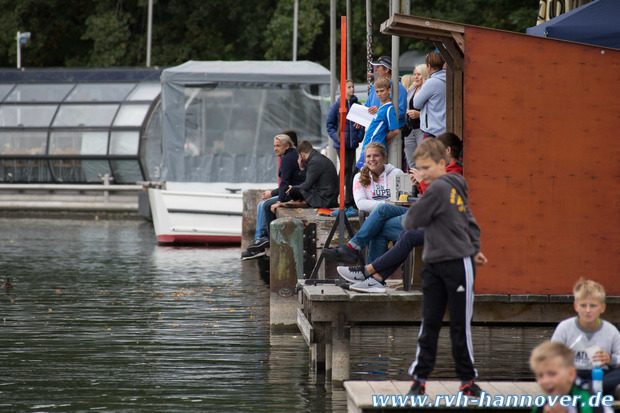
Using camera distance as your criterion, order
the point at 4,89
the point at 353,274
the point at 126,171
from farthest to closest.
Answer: the point at 4,89, the point at 126,171, the point at 353,274

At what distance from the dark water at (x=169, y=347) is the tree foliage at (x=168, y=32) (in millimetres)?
21855

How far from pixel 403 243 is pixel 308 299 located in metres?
0.91

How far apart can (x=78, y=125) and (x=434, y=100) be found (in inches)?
911

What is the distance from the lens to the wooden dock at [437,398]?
661cm

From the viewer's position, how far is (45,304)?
1357 centimetres

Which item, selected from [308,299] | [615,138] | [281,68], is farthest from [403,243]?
[281,68]

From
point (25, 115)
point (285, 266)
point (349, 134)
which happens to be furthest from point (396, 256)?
point (25, 115)

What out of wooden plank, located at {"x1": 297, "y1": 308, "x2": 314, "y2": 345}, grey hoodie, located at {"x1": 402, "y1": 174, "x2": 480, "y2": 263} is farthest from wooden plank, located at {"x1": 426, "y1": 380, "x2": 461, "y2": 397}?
wooden plank, located at {"x1": 297, "y1": 308, "x2": 314, "y2": 345}

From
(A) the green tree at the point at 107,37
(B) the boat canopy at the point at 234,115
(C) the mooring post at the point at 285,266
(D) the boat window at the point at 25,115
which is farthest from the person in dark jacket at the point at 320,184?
(A) the green tree at the point at 107,37

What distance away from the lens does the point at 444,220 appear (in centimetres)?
674

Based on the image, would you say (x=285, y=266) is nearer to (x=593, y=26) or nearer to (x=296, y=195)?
(x=593, y=26)

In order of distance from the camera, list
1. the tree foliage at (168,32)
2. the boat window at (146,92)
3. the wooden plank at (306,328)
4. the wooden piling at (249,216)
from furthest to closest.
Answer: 1. the tree foliage at (168,32)
2. the boat window at (146,92)
3. the wooden piling at (249,216)
4. the wooden plank at (306,328)

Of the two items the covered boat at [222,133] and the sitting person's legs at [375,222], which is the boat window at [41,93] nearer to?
the covered boat at [222,133]

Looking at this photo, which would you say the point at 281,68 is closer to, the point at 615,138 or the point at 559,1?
the point at 559,1
